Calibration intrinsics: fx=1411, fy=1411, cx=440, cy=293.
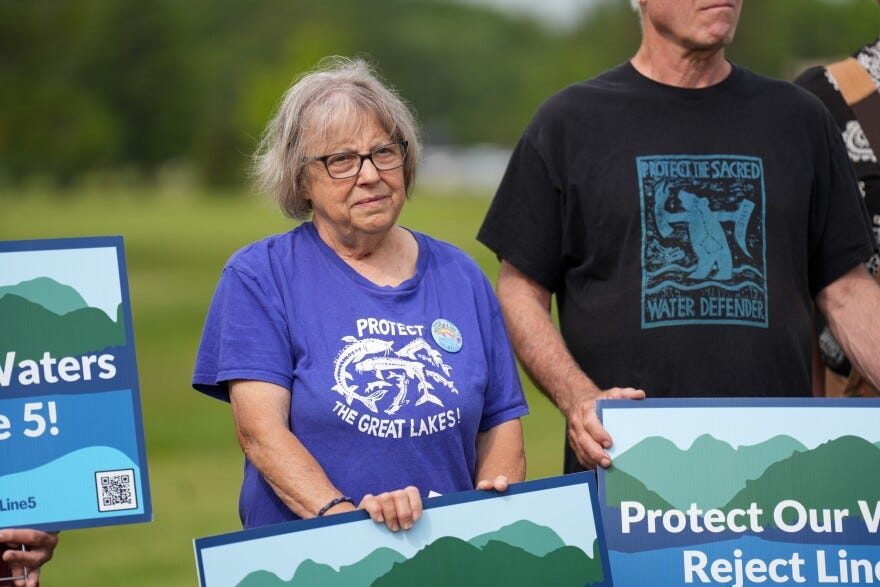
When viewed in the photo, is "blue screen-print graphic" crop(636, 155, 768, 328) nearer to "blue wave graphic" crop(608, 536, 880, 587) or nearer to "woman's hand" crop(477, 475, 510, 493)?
"blue wave graphic" crop(608, 536, 880, 587)

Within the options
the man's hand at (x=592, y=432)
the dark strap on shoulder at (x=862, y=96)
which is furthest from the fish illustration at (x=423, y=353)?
the dark strap on shoulder at (x=862, y=96)

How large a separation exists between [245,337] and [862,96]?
254 cm

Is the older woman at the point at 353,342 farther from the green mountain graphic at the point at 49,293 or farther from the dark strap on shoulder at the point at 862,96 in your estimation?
the dark strap on shoulder at the point at 862,96

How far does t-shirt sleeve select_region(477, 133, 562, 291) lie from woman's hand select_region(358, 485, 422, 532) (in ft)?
4.07

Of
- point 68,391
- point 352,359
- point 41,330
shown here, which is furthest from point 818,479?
point 41,330

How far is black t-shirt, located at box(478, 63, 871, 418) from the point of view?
15.1ft

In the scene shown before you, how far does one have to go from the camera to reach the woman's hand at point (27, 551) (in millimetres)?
4070

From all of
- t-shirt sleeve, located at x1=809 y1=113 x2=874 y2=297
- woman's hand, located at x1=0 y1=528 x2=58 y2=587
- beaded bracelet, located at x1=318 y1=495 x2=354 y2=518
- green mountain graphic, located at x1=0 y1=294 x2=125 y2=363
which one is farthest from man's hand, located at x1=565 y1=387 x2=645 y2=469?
woman's hand, located at x1=0 y1=528 x2=58 y2=587

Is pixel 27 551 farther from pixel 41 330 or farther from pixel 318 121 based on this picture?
pixel 318 121

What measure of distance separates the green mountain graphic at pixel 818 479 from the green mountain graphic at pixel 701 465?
3 centimetres

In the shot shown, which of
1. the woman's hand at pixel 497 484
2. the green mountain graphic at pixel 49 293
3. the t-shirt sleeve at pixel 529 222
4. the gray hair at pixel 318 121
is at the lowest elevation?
the woman's hand at pixel 497 484

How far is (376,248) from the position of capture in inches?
170

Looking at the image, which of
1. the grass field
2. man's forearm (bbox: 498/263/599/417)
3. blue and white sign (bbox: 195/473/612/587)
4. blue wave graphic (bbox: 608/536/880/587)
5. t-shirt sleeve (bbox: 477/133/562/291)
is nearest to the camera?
blue and white sign (bbox: 195/473/612/587)

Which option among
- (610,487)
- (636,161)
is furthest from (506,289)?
(610,487)
